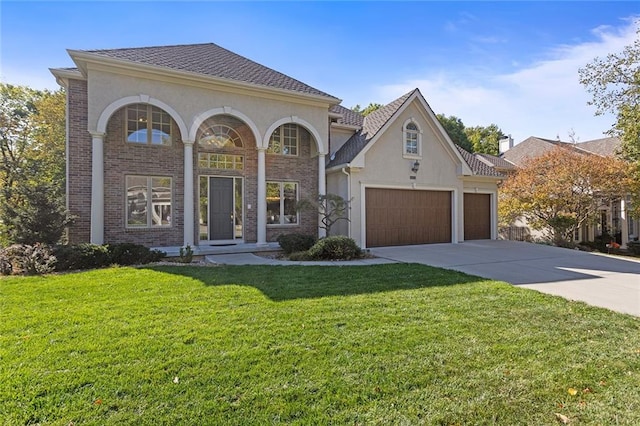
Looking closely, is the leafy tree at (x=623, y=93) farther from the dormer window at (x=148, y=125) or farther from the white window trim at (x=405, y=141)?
the dormer window at (x=148, y=125)

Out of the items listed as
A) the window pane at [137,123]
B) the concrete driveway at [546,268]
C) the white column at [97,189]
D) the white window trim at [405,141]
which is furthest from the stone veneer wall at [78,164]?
the white window trim at [405,141]

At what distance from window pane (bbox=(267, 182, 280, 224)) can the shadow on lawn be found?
4.62 m

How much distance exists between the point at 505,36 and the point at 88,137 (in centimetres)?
1358

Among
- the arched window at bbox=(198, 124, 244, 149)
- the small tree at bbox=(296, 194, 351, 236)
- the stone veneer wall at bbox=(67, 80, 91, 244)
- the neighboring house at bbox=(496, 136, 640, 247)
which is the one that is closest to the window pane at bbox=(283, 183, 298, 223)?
the small tree at bbox=(296, 194, 351, 236)

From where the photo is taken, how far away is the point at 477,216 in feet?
51.8

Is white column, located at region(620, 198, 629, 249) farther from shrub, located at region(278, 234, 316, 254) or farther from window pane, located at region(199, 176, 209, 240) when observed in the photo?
window pane, located at region(199, 176, 209, 240)

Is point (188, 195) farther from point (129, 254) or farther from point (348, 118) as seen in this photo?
point (348, 118)

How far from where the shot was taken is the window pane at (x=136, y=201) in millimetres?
10781

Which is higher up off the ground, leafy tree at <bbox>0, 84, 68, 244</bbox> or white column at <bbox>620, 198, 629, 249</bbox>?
leafy tree at <bbox>0, 84, 68, 244</bbox>

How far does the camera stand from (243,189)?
1241 centimetres

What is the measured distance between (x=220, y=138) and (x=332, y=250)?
239 inches

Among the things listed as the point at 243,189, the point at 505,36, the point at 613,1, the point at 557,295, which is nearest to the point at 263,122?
the point at 243,189

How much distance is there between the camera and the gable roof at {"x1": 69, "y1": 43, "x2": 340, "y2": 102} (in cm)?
1048

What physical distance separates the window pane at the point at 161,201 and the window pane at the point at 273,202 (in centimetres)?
353
